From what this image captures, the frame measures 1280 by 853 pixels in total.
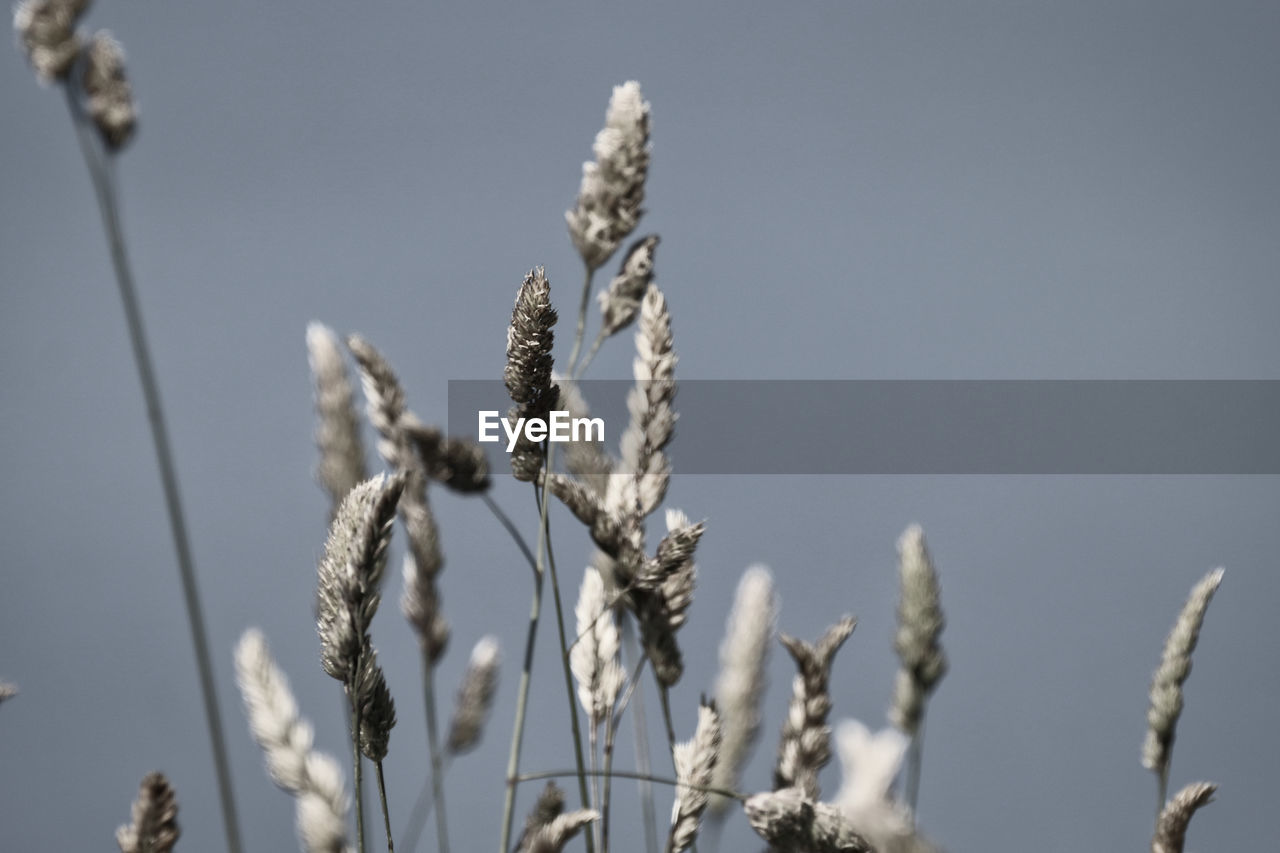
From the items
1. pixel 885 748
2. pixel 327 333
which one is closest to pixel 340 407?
pixel 327 333

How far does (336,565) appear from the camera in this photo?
526mm

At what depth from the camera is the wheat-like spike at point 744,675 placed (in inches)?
42.0

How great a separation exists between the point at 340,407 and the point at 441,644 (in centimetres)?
25

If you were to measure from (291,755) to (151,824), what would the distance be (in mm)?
367

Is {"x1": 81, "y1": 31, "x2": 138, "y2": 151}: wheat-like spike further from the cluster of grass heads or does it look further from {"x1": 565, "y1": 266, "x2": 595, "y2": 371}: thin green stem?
{"x1": 565, "y1": 266, "x2": 595, "y2": 371}: thin green stem

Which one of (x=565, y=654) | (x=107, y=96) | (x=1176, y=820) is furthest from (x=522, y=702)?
(x=107, y=96)

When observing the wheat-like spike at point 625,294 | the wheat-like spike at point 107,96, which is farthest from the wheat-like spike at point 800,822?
the wheat-like spike at point 107,96

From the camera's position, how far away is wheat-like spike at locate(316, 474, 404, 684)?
20.2 inches

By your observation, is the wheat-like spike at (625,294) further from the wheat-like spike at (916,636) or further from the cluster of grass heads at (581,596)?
the wheat-like spike at (916,636)

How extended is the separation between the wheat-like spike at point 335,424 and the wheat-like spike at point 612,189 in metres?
0.36

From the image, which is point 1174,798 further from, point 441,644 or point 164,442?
point 164,442

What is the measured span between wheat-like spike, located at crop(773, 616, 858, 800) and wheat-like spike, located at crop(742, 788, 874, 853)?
7.2 inches

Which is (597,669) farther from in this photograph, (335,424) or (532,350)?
(335,424)

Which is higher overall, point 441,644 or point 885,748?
point 885,748
